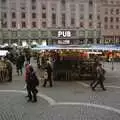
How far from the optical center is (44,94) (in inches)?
730

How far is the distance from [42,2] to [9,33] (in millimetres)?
13332

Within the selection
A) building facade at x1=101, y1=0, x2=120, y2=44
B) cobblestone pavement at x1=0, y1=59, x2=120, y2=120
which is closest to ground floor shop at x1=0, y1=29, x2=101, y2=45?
building facade at x1=101, y1=0, x2=120, y2=44

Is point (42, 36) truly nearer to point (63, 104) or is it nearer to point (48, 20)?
point (48, 20)

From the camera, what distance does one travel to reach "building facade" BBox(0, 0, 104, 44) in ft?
360

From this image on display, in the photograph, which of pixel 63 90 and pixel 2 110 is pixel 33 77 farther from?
pixel 63 90

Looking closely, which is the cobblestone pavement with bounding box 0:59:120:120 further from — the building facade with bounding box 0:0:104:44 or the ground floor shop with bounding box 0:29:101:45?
the building facade with bounding box 0:0:104:44

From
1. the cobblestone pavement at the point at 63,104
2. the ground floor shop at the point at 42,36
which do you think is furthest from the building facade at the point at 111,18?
the cobblestone pavement at the point at 63,104

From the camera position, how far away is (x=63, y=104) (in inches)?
614

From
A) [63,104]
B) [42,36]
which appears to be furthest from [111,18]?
[63,104]

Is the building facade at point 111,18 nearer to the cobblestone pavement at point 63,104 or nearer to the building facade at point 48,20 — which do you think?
the building facade at point 48,20

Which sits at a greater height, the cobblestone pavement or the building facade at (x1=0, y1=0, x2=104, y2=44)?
the building facade at (x1=0, y1=0, x2=104, y2=44)

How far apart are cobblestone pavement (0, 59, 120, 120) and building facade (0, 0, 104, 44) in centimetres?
8955

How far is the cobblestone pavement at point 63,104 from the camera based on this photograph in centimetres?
1302

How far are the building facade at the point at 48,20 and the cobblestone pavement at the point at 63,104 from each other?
89.6 meters
